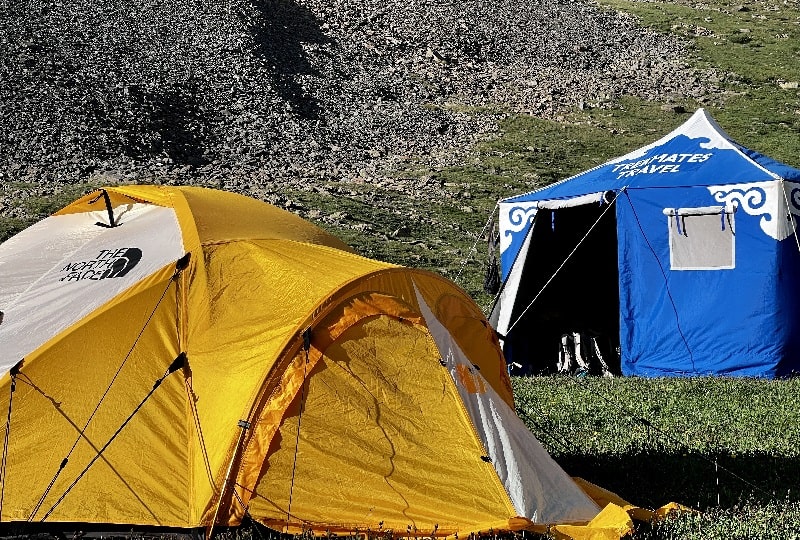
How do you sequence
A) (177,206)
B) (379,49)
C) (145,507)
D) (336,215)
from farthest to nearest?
(379,49) < (336,215) < (177,206) < (145,507)

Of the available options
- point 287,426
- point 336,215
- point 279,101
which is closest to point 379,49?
point 279,101

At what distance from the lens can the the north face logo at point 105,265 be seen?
22.4 feet

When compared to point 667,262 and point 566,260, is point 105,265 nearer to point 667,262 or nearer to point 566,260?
point 566,260

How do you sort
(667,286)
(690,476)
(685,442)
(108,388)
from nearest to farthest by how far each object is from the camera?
(108,388)
(690,476)
(685,442)
(667,286)

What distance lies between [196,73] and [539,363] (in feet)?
99.3

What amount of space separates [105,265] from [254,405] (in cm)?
161

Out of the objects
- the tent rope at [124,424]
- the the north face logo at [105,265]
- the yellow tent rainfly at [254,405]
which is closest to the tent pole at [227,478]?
the yellow tent rainfly at [254,405]

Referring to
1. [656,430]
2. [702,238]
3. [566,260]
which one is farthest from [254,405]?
[702,238]

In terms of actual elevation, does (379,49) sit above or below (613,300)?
above

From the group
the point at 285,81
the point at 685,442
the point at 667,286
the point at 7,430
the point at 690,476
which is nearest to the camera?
the point at 7,430

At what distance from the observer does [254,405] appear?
243 inches

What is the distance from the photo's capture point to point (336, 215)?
99.8 ft

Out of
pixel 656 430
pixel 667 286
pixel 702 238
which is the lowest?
pixel 656 430

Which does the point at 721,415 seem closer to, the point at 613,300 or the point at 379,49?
the point at 613,300
